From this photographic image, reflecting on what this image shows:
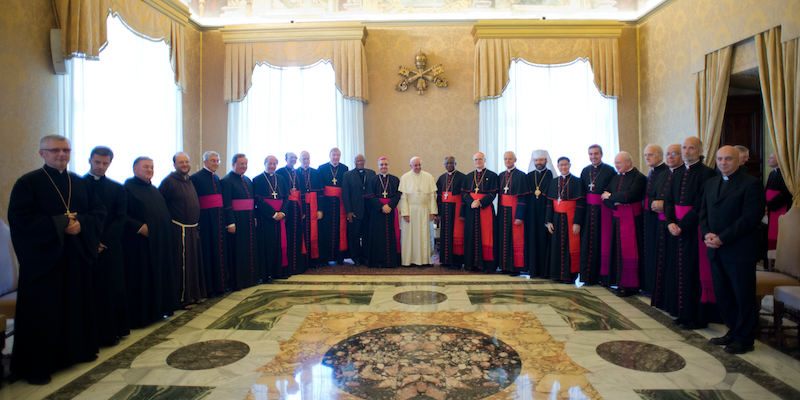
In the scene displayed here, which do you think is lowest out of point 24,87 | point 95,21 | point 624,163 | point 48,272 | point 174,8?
point 48,272

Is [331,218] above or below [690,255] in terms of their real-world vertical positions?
above

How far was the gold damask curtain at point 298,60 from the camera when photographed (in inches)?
273

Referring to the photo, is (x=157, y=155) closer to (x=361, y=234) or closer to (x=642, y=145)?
(x=361, y=234)

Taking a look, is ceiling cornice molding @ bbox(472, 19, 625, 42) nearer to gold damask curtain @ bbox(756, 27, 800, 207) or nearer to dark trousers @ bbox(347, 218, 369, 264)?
gold damask curtain @ bbox(756, 27, 800, 207)

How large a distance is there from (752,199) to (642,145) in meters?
4.57

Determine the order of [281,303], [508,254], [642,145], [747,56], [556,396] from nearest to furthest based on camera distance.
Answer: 1. [556,396]
2. [281,303]
3. [747,56]
4. [508,254]
5. [642,145]

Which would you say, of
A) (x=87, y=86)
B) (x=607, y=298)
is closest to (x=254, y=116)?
(x=87, y=86)

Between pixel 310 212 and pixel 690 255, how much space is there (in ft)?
14.4

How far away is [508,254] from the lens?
5504 millimetres

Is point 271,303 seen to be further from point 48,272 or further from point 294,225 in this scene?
point 48,272

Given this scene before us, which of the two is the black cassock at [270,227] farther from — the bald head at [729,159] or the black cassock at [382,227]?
the bald head at [729,159]

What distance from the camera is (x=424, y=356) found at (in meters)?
2.87

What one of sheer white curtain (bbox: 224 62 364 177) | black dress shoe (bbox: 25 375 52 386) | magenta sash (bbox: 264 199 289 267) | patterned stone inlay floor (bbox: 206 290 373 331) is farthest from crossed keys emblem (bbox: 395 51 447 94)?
black dress shoe (bbox: 25 375 52 386)

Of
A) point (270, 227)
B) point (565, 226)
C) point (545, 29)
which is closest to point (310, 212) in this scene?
point (270, 227)
